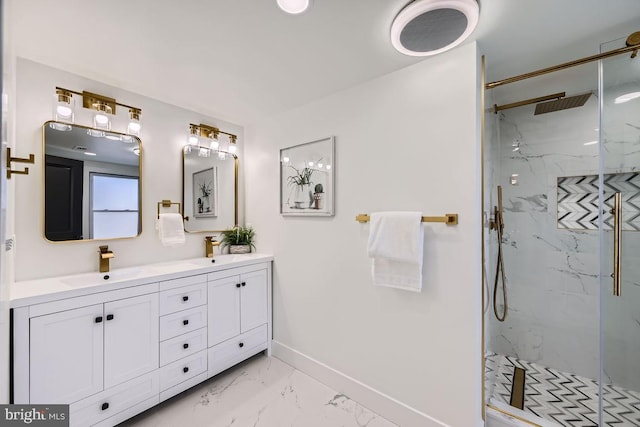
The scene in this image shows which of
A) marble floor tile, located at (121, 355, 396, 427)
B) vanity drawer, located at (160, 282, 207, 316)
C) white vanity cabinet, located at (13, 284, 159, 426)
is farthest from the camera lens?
vanity drawer, located at (160, 282, 207, 316)

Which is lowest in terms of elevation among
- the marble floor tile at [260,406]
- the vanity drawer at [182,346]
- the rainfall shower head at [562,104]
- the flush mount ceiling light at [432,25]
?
the marble floor tile at [260,406]

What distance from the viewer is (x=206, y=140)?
2.56 meters

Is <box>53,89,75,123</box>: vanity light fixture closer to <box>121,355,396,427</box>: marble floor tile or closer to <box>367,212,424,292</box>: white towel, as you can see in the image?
<box>121,355,396,427</box>: marble floor tile

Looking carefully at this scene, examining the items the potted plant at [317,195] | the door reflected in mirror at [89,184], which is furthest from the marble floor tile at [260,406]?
the potted plant at [317,195]

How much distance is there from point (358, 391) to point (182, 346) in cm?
130

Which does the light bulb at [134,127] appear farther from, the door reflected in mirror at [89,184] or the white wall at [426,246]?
the white wall at [426,246]

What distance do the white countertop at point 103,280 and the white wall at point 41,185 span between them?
0.09m

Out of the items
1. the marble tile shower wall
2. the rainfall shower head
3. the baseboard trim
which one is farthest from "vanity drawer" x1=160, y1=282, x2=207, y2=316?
the rainfall shower head

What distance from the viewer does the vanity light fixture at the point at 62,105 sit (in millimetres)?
1732

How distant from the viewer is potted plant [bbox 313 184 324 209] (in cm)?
212

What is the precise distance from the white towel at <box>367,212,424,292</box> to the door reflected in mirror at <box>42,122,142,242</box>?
1842 millimetres

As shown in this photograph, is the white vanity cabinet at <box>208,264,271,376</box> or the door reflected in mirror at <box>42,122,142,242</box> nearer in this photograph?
the door reflected in mirror at <box>42,122,142,242</box>

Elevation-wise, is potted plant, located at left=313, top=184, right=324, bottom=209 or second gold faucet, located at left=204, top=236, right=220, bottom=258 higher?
potted plant, located at left=313, top=184, right=324, bottom=209

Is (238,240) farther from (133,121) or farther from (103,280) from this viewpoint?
(133,121)
